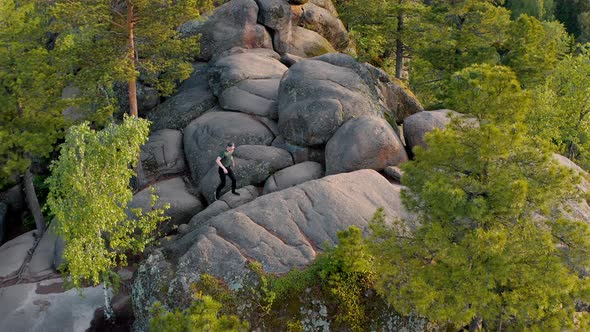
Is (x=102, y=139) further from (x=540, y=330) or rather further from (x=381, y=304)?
(x=540, y=330)

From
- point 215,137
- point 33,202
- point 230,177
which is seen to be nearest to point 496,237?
point 230,177

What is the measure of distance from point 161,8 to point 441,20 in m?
15.8

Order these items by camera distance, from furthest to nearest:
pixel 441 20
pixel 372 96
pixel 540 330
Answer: pixel 441 20
pixel 372 96
pixel 540 330

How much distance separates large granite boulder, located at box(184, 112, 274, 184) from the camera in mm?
22016

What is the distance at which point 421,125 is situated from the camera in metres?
20.8

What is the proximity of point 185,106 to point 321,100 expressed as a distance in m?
8.20

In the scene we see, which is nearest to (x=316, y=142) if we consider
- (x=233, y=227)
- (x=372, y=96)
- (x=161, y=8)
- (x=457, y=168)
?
(x=372, y=96)

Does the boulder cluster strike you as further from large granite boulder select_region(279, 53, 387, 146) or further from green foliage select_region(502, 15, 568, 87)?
green foliage select_region(502, 15, 568, 87)

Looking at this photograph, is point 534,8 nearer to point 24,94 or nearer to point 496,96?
point 496,96

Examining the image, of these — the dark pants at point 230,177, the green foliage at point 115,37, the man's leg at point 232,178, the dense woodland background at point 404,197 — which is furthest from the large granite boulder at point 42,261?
the man's leg at point 232,178

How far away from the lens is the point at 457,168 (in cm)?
1141

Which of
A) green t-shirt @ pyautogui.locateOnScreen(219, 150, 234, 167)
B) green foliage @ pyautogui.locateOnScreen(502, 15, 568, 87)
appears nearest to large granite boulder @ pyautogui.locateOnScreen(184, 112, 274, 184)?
green t-shirt @ pyautogui.locateOnScreen(219, 150, 234, 167)

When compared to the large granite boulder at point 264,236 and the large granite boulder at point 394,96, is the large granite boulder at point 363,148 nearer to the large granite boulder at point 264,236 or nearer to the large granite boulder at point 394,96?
the large granite boulder at point 264,236

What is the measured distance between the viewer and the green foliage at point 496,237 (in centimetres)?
1038
